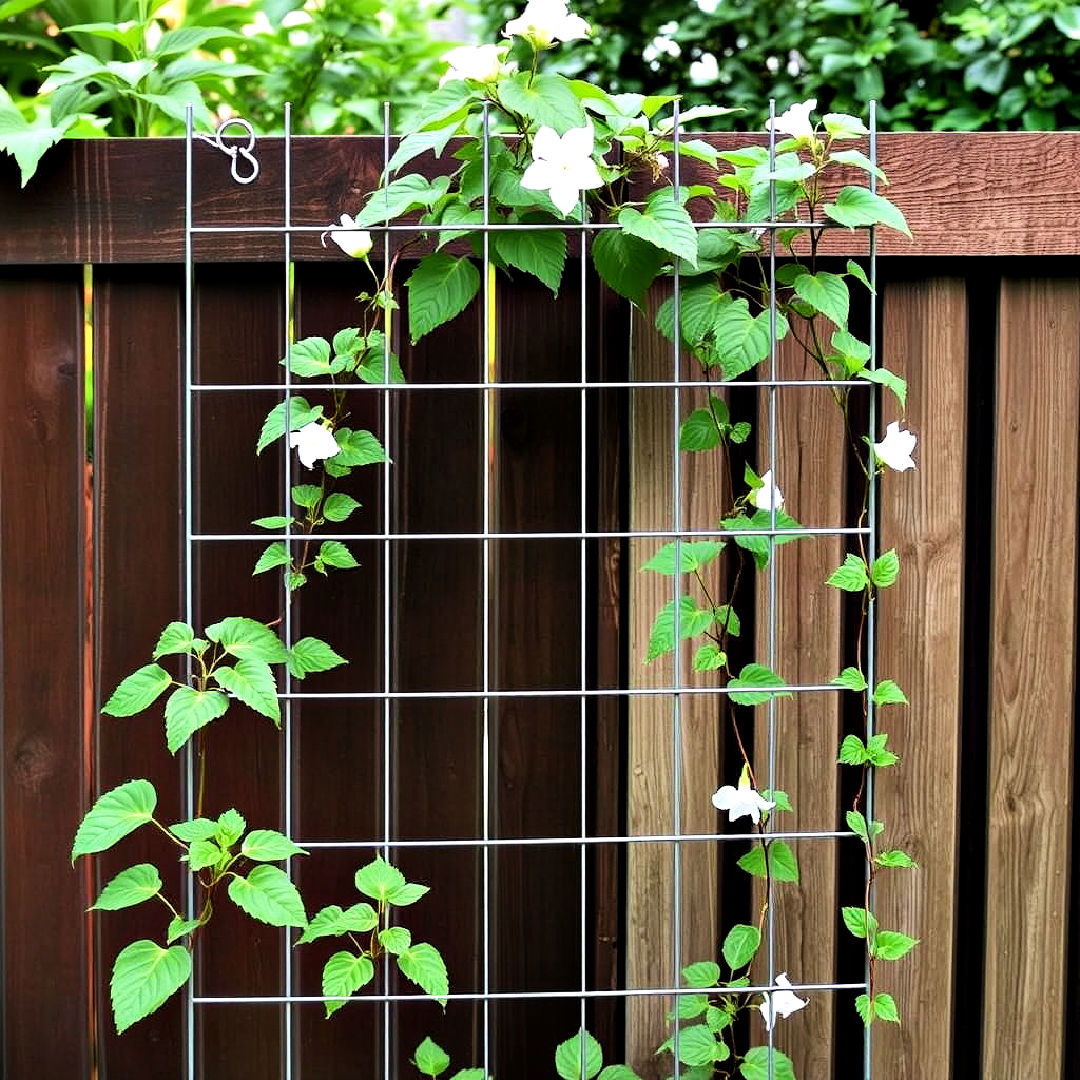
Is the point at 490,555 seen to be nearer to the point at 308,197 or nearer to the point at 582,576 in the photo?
the point at 582,576

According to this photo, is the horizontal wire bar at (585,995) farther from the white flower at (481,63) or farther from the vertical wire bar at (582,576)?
the white flower at (481,63)

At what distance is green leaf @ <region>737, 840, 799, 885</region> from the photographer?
1623mm

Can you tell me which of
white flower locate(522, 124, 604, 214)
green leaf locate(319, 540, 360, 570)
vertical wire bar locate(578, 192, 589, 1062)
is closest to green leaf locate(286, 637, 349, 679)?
green leaf locate(319, 540, 360, 570)

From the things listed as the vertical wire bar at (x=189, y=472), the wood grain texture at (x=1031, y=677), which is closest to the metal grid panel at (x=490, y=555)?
Answer: the vertical wire bar at (x=189, y=472)

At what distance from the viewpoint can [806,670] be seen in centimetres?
173

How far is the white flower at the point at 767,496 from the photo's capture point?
1549mm

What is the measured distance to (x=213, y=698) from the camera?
148 cm

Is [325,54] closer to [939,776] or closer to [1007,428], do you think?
[1007,428]

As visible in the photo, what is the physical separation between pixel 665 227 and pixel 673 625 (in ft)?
1.65

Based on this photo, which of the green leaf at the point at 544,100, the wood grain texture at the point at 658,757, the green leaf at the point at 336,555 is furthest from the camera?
the wood grain texture at the point at 658,757

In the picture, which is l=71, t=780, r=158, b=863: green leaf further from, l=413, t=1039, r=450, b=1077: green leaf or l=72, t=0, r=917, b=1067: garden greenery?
l=413, t=1039, r=450, b=1077: green leaf

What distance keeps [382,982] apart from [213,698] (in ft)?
1.80

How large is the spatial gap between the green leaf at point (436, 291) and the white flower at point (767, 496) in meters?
0.45

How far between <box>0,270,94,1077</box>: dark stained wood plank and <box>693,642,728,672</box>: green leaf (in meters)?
0.87
